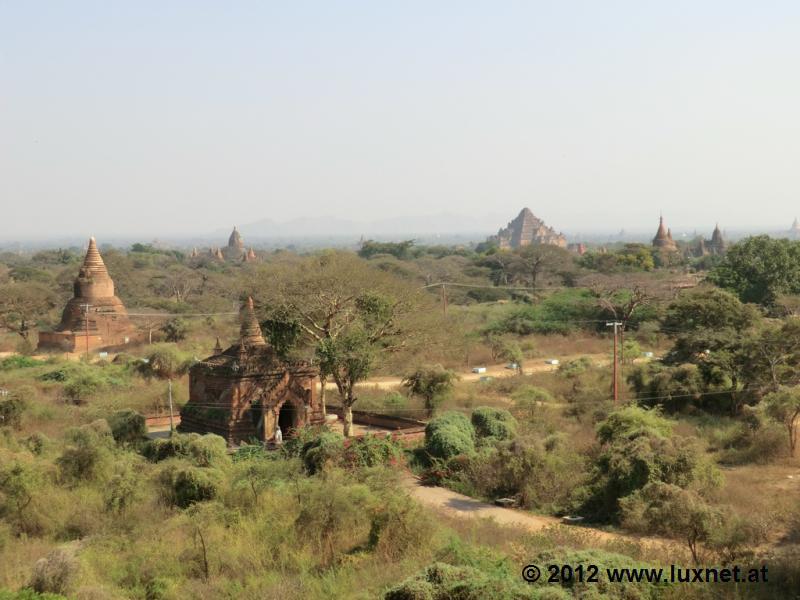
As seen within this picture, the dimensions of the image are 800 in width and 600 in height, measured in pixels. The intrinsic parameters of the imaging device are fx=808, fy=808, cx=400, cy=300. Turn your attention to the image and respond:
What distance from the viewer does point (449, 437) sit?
747 inches

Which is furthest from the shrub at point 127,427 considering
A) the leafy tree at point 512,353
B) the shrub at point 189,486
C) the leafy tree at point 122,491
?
the leafy tree at point 512,353

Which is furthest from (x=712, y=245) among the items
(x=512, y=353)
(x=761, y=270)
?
(x=512, y=353)

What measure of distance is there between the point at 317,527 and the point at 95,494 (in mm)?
5198

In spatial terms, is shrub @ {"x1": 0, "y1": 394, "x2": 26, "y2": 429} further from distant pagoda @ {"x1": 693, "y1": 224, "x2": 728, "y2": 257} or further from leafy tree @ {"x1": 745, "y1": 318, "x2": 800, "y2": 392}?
distant pagoda @ {"x1": 693, "y1": 224, "x2": 728, "y2": 257}

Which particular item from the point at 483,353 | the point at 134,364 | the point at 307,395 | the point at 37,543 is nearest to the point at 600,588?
the point at 37,543

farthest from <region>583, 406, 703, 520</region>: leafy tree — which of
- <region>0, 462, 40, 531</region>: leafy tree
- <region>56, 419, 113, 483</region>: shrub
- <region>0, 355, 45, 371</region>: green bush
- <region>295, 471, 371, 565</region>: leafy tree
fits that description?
<region>0, 355, 45, 371</region>: green bush

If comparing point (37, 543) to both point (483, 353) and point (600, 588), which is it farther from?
point (483, 353)

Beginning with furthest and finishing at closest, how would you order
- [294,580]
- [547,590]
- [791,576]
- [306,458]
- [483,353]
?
1. [483,353]
2. [306,458]
3. [294,580]
4. [791,576]
5. [547,590]

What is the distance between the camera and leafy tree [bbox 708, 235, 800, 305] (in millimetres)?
42969

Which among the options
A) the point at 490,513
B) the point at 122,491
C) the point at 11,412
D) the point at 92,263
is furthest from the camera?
the point at 92,263

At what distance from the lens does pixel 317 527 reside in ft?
38.8

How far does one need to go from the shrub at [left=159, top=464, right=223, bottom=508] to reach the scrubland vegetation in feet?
0.10

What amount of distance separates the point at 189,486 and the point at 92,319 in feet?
90.5

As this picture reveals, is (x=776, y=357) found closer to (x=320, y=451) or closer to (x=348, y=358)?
(x=348, y=358)
